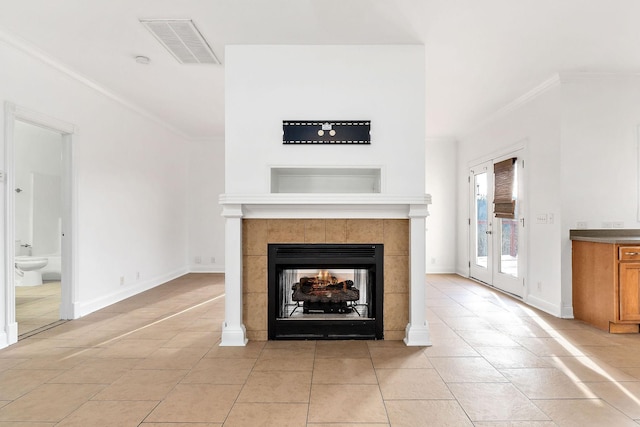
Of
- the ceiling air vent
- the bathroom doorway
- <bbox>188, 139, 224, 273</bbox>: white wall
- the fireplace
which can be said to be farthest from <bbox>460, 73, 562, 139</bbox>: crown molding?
the bathroom doorway

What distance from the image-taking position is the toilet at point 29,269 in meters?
6.14

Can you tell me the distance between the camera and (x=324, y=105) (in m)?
3.51

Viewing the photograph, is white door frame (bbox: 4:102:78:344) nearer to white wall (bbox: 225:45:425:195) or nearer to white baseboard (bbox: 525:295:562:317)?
white wall (bbox: 225:45:425:195)

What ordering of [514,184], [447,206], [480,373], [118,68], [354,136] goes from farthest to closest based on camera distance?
[447,206] < [514,184] < [118,68] < [354,136] < [480,373]

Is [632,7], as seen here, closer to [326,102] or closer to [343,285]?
[326,102]

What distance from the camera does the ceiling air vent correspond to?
313cm

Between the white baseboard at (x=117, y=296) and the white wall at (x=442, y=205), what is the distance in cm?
487

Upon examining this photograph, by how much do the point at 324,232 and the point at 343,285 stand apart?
570 mm

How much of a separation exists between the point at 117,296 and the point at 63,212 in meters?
1.37

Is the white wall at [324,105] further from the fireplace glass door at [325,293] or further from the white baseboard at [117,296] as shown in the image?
the white baseboard at [117,296]

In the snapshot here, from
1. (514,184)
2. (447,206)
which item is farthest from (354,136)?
(447,206)

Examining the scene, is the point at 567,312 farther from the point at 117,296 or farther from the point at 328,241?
the point at 117,296

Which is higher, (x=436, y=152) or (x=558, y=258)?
(x=436, y=152)

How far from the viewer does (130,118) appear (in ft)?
17.7
